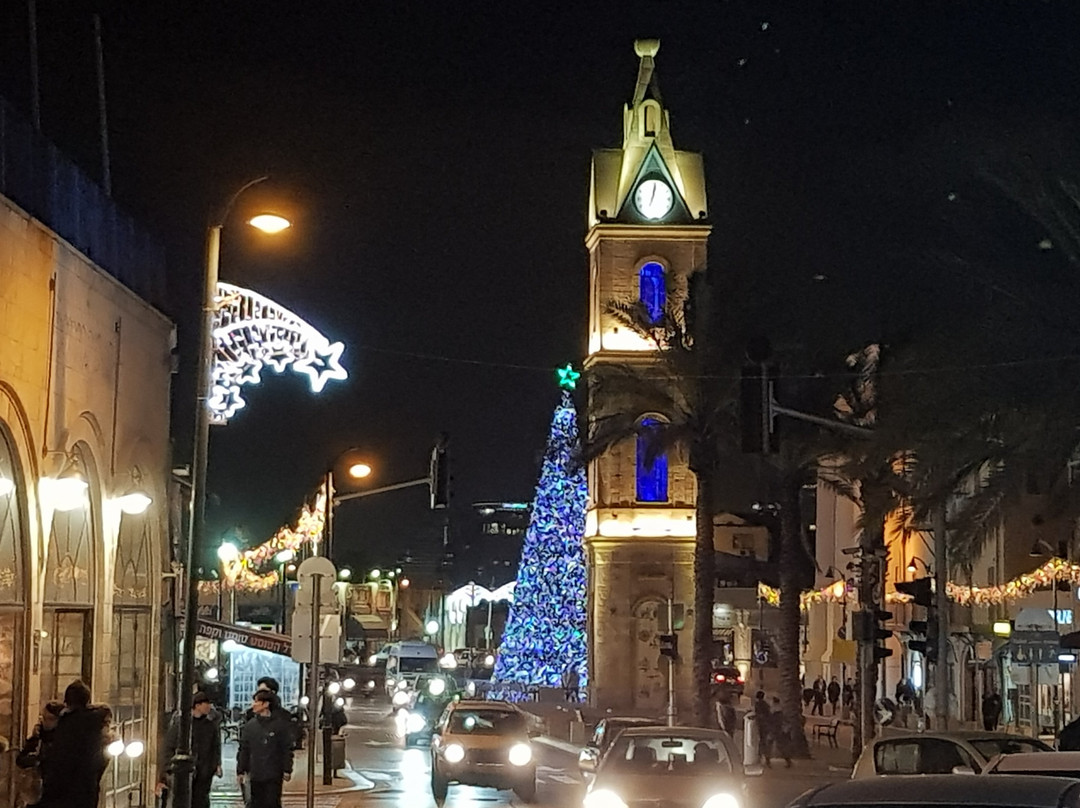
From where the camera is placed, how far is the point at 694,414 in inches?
1695

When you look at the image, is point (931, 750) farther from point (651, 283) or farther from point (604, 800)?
point (651, 283)

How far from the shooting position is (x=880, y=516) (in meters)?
31.5

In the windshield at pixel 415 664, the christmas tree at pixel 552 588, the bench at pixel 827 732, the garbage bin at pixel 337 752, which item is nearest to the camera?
the garbage bin at pixel 337 752

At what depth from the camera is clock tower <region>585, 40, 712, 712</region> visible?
68062 millimetres

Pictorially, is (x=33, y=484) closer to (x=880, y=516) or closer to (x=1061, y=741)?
(x=1061, y=741)

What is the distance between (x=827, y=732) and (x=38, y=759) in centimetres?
3788

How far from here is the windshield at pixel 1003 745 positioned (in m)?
18.1

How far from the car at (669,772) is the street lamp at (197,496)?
13.8 feet

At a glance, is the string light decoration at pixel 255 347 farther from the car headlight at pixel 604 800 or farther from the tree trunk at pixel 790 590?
the tree trunk at pixel 790 590

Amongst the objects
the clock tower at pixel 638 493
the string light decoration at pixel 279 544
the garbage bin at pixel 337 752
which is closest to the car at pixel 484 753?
the garbage bin at pixel 337 752

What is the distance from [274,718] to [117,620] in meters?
4.40

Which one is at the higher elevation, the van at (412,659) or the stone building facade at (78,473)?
the stone building facade at (78,473)

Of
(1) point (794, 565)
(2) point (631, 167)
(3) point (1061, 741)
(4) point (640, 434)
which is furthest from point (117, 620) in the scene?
(2) point (631, 167)

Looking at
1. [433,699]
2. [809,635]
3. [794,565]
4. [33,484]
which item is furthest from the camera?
[809,635]
